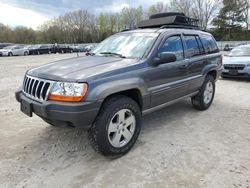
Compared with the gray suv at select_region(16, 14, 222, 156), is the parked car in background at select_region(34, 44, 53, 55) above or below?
above

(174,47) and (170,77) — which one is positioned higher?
(174,47)

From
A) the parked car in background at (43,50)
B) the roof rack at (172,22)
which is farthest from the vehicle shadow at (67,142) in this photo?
the parked car in background at (43,50)

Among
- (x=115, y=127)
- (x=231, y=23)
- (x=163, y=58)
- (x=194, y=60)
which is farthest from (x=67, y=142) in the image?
(x=231, y=23)

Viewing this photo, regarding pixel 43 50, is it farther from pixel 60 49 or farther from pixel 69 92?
pixel 69 92

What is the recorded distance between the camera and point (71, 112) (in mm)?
2689

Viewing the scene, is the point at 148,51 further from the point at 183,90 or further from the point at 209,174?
the point at 209,174

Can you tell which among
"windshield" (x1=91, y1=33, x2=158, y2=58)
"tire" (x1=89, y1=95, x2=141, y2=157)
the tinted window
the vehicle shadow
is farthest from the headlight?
the tinted window

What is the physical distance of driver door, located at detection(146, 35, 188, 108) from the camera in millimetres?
3634

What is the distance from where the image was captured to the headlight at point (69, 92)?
8.93ft

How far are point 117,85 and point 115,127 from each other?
0.59 m

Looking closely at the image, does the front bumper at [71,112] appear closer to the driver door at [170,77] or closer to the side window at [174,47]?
the driver door at [170,77]

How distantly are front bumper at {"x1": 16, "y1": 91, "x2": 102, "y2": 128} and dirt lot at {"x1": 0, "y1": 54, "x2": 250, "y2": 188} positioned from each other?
0.66m

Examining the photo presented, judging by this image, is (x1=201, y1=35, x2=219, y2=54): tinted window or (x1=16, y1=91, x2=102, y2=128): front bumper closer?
(x1=16, y1=91, x2=102, y2=128): front bumper

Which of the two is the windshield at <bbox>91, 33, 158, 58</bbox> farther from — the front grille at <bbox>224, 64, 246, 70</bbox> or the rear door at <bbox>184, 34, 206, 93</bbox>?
the front grille at <bbox>224, 64, 246, 70</bbox>
